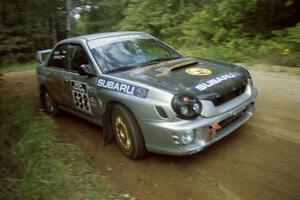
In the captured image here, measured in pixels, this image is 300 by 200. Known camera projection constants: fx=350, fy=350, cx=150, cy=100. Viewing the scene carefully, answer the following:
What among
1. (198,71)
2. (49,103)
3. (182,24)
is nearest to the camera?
(198,71)

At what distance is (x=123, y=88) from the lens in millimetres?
4582

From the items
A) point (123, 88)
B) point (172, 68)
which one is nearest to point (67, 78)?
point (123, 88)

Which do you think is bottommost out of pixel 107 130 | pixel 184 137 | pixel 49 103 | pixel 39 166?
pixel 49 103

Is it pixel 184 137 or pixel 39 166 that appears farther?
pixel 39 166

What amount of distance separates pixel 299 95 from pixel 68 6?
20087mm

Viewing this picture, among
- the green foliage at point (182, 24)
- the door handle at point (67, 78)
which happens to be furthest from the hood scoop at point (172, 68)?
the green foliage at point (182, 24)

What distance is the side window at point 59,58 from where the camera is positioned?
6.30 m

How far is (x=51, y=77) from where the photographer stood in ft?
21.7

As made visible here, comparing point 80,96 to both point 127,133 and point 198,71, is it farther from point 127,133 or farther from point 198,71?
point 198,71

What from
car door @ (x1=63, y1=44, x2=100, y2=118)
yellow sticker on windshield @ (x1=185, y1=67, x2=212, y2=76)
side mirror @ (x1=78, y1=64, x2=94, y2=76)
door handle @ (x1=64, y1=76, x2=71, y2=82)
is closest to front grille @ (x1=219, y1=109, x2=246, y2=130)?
yellow sticker on windshield @ (x1=185, y1=67, x2=212, y2=76)

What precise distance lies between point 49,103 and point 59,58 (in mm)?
1215

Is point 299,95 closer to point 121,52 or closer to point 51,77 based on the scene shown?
point 121,52

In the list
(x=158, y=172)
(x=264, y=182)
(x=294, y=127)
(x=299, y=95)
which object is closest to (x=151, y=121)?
(x=158, y=172)

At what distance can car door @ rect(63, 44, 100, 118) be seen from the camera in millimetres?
5238
